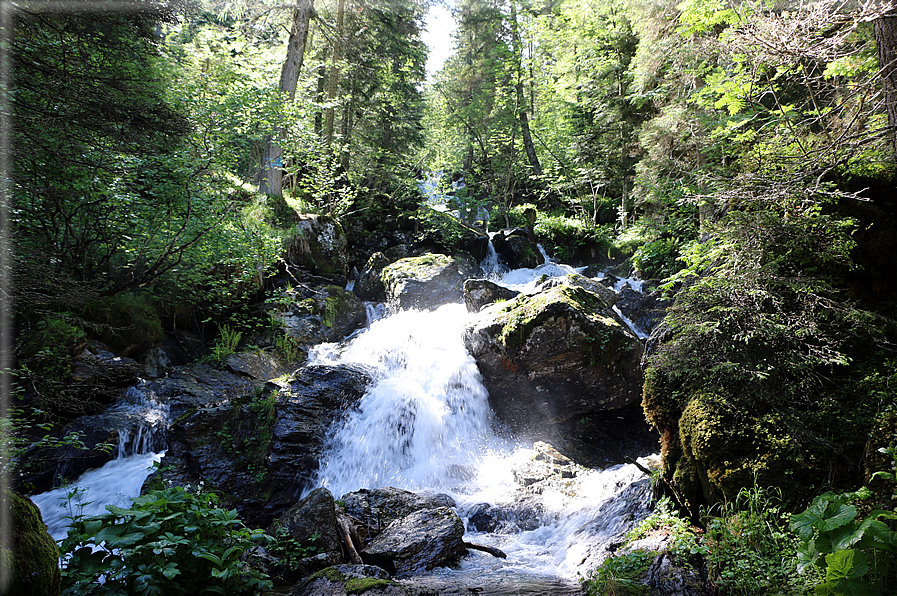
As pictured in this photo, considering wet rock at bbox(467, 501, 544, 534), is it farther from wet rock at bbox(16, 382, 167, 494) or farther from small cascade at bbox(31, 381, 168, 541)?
wet rock at bbox(16, 382, 167, 494)

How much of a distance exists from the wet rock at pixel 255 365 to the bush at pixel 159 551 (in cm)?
761

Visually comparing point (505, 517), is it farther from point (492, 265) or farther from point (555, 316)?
point (492, 265)

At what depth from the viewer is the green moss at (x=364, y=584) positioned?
11.8 feet

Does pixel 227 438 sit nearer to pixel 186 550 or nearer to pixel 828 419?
pixel 186 550

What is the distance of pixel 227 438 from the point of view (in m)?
7.18

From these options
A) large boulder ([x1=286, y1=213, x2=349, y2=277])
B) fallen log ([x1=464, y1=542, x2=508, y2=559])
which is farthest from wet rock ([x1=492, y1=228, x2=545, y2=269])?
fallen log ([x1=464, y1=542, x2=508, y2=559])

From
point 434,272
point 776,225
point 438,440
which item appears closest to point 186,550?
point 776,225

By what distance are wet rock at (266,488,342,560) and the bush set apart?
1.93 meters

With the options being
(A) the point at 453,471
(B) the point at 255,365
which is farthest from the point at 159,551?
(B) the point at 255,365

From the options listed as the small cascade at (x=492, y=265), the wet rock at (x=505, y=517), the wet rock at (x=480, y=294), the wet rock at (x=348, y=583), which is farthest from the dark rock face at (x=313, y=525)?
the small cascade at (x=492, y=265)

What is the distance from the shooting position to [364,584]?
3.64 meters

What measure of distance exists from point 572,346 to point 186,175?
794 cm

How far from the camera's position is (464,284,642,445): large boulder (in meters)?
8.82

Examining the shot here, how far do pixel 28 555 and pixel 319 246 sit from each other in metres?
13.9
